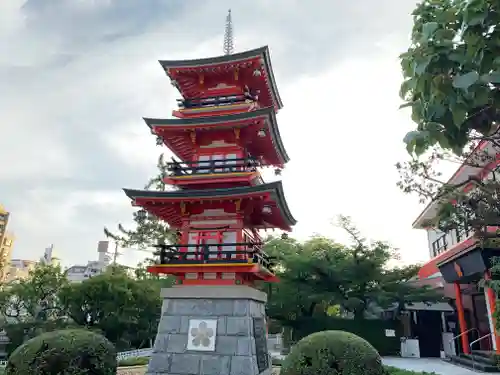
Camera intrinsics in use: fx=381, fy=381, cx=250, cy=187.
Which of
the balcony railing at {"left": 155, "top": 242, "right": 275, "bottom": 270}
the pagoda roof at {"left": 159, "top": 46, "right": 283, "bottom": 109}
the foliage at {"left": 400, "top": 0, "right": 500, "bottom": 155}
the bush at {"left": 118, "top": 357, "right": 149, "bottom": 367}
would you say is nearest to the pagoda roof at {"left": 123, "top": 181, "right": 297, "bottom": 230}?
the balcony railing at {"left": 155, "top": 242, "right": 275, "bottom": 270}

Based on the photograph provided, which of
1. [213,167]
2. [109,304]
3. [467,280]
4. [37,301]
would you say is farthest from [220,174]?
[37,301]

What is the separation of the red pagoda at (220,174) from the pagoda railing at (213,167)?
38mm

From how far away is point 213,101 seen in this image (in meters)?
16.1

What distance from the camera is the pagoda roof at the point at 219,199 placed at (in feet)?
42.2

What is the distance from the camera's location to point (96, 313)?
2370 cm

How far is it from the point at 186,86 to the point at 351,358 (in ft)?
41.9

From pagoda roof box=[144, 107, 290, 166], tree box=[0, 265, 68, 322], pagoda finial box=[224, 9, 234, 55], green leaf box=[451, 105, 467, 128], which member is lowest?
tree box=[0, 265, 68, 322]

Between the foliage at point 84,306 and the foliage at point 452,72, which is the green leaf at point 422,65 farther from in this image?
the foliage at point 84,306

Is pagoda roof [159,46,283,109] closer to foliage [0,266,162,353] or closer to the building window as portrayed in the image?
foliage [0,266,162,353]

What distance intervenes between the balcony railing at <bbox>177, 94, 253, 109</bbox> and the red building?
8.46 metres

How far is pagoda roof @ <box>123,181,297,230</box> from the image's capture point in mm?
12852

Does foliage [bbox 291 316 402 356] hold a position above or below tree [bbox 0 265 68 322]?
below

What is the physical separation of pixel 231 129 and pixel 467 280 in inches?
518

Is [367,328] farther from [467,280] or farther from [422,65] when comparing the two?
[422,65]
